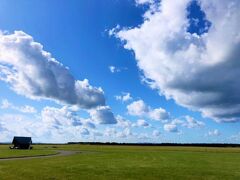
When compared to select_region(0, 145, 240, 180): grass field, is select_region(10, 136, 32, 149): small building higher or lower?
higher

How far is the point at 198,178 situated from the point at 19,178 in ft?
47.9

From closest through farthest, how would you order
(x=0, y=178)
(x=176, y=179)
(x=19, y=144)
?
(x=0, y=178)
(x=176, y=179)
(x=19, y=144)

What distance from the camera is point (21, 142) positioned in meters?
132

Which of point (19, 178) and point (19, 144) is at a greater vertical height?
point (19, 144)

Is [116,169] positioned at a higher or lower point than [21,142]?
lower

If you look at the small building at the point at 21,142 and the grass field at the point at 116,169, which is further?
the small building at the point at 21,142

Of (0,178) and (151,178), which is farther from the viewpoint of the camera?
(151,178)

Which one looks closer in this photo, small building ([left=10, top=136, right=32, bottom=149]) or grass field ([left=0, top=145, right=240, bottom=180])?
grass field ([left=0, top=145, right=240, bottom=180])

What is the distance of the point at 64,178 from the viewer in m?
26.9

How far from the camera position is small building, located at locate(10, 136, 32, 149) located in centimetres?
13112

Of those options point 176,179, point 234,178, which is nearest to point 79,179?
point 176,179

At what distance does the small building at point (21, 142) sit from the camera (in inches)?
5162

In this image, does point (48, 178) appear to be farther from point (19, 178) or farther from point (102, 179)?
point (102, 179)

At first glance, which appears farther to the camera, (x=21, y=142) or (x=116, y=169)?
(x=21, y=142)
